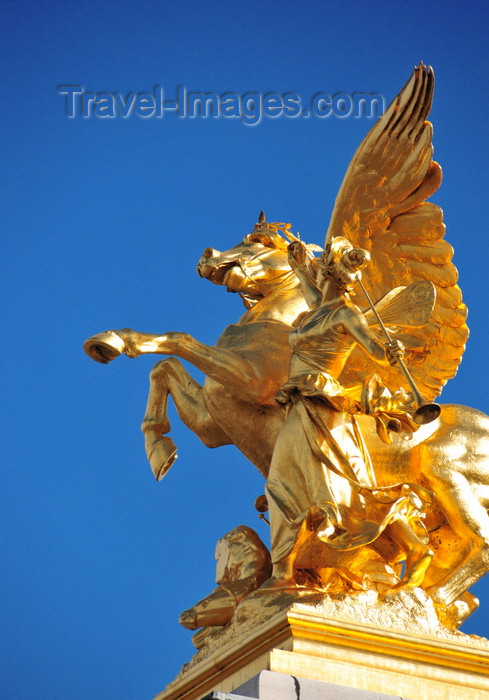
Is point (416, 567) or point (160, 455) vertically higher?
point (160, 455)

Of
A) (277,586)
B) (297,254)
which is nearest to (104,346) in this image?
(297,254)

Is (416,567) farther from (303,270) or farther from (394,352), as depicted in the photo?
(303,270)

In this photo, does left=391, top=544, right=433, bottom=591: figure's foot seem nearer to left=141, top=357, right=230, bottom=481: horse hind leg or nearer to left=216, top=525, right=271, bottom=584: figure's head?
left=216, top=525, right=271, bottom=584: figure's head

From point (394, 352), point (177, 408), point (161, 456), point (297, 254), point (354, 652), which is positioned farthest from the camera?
point (177, 408)

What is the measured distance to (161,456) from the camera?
6844 millimetres

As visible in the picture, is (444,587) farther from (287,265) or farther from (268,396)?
(287,265)

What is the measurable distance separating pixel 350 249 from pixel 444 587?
1.79 meters

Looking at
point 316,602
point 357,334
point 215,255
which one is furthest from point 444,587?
point 215,255

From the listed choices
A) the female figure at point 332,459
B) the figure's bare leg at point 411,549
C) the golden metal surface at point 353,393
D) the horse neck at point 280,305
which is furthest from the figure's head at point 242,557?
the horse neck at point 280,305

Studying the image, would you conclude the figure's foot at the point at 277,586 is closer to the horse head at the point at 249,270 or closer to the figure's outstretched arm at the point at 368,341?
the figure's outstretched arm at the point at 368,341

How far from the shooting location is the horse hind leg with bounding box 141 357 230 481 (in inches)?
274

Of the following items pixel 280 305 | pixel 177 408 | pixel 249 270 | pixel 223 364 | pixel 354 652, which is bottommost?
pixel 354 652

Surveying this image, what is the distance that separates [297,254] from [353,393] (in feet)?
2.73

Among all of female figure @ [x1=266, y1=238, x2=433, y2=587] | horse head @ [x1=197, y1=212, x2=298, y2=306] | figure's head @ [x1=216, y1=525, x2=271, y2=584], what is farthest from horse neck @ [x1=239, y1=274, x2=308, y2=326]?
figure's head @ [x1=216, y1=525, x2=271, y2=584]
